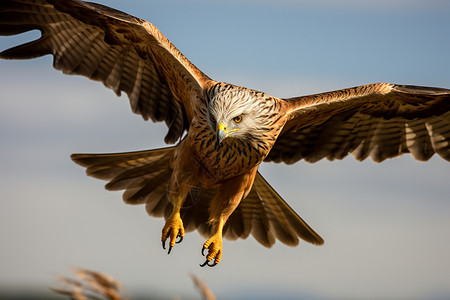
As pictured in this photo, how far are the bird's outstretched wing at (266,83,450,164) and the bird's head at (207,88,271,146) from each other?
1064 mm

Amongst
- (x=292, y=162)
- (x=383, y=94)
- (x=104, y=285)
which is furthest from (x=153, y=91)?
(x=104, y=285)

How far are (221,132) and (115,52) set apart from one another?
208cm

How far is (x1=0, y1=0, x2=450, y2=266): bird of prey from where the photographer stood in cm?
586

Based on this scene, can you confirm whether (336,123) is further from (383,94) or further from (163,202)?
(163,202)

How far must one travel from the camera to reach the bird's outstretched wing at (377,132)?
704cm

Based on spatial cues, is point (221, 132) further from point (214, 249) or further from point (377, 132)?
point (377, 132)

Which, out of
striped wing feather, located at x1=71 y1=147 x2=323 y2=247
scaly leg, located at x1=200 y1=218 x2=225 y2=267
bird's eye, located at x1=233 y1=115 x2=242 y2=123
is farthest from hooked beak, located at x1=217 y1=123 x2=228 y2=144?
striped wing feather, located at x1=71 y1=147 x2=323 y2=247

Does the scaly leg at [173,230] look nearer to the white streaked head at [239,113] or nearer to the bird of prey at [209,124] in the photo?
the bird of prey at [209,124]

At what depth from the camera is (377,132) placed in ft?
24.3

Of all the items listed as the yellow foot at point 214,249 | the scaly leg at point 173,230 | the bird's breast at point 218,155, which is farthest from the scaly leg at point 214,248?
the bird's breast at point 218,155

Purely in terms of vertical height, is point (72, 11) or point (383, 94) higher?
point (72, 11)

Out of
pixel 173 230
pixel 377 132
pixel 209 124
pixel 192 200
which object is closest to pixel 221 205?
pixel 173 230

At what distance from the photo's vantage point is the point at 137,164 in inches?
281

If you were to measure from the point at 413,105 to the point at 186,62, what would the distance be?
2.64 metres
